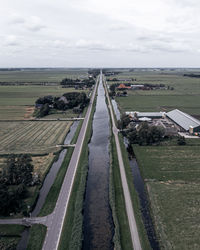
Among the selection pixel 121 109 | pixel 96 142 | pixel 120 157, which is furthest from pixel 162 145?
pixel 121 109

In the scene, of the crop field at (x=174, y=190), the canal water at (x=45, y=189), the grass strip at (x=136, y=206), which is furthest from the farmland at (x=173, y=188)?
the canal water at (x=45, y=189)

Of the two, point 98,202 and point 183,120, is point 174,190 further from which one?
point 183,120

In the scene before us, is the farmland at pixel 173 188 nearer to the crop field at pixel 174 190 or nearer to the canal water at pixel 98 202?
the crop field at pixel 174 190

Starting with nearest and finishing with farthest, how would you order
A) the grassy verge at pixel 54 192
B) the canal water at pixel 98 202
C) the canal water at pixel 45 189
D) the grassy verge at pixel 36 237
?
the grassy verge at pixel 36 237
the canal water at pixel 45 189
the canal water at pixel 98 202
the grassy verge at pixel 54 192

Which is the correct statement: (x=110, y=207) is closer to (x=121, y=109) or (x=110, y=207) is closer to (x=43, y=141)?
(x=43, y=141)

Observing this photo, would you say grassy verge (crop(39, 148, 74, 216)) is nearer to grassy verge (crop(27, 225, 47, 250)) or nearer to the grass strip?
grassy verge (crop(27, 225, 47, 250))

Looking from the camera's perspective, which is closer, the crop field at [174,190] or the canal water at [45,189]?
the canal water at [45,189]

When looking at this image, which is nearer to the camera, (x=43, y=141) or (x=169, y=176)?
(x=169, y=176)
